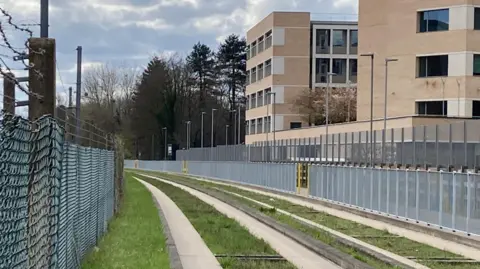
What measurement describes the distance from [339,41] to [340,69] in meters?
3.78

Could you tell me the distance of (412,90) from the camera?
2456 inches

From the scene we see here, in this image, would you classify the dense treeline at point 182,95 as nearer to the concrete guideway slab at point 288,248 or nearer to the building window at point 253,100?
the building window at point 253,100

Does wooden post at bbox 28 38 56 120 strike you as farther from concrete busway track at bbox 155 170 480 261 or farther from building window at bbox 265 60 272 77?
building window at bbox 265 60 272 77

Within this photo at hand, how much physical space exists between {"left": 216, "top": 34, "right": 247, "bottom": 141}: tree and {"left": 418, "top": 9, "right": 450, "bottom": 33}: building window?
67.5 meters

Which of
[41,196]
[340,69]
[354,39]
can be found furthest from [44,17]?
[340,69]

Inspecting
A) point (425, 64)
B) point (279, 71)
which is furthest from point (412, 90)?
point (279, 71)

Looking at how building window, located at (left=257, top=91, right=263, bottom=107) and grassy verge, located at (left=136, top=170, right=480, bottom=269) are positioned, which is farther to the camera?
building window, located at (left=257, top=91, right=263, bottom=107)

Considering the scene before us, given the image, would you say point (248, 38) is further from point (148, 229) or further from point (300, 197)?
point (148, 229)

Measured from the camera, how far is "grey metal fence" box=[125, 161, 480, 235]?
63.4ft

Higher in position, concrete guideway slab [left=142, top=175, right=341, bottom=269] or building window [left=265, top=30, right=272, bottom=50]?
building window [left=265, top=30, right=272, bottom=50]

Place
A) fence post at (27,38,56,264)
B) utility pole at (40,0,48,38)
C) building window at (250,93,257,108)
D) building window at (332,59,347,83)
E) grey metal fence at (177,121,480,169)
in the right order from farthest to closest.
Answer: building window at (250,93,257,108) < building window at (332,59,347,83) < grey metal fence at (177,121,480,169) < utility pole at (40,0,48,38) < fence post at (27,38,56,264)

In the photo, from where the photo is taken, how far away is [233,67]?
129875mm

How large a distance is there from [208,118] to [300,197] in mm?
91503

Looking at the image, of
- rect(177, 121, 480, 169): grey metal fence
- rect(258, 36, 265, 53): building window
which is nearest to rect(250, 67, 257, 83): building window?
rect(258, 36, 265, 53): building window
